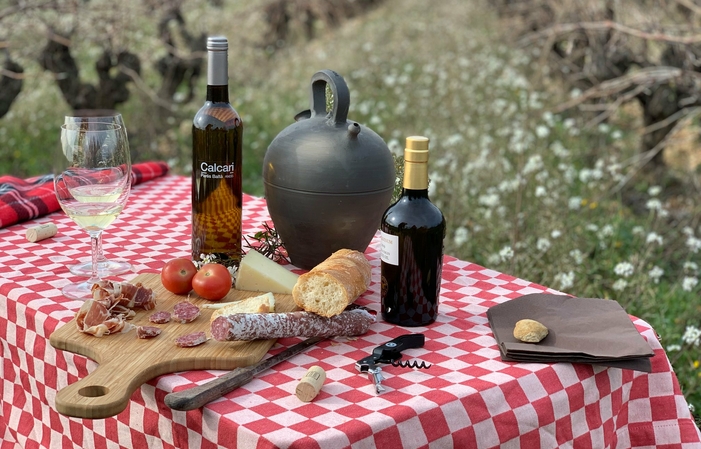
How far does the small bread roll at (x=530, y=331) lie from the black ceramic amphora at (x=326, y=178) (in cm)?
52

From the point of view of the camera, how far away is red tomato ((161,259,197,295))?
1859mm

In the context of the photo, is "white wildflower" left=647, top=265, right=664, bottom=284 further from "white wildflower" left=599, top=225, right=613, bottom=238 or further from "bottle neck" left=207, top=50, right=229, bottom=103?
"bottle neck" left=207, top=50, right=229, bottom=103

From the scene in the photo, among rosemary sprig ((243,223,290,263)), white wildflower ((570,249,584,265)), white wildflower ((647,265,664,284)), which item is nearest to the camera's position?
rosemary sprig ((243,223,290,263))

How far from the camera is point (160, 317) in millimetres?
1704

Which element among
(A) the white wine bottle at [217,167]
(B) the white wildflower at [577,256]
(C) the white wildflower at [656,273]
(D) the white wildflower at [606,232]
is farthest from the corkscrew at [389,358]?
(D) the white wildflower at [606,232]

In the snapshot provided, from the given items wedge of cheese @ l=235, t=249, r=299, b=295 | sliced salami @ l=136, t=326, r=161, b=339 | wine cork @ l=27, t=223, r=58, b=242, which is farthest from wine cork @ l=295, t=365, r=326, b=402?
wine cork @ l=27, t=223, r=58, b=242

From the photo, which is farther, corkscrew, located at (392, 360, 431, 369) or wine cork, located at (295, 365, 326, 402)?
corkscrew, located at (392, 360, 431, 369)

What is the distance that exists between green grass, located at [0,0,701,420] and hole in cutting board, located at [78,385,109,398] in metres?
1.80

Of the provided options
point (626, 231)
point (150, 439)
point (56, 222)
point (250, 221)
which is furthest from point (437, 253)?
point (626, 231)

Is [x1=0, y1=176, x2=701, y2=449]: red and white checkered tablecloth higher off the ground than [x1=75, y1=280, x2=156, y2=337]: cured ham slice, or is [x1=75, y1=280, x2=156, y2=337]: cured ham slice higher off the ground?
[x1=75, y1=280, x2=156, y2=337]: cured ham slice

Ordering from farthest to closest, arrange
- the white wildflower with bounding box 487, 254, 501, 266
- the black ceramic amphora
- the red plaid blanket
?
the white wildflower with bounding box 487, 254, 501, 266, the red plaid blanket, the black ceramic amphora

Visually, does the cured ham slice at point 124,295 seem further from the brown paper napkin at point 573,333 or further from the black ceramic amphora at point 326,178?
the brown paper napkin at point 573,333

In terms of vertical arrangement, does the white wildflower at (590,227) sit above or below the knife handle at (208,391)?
below

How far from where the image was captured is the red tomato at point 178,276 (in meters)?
1.86
